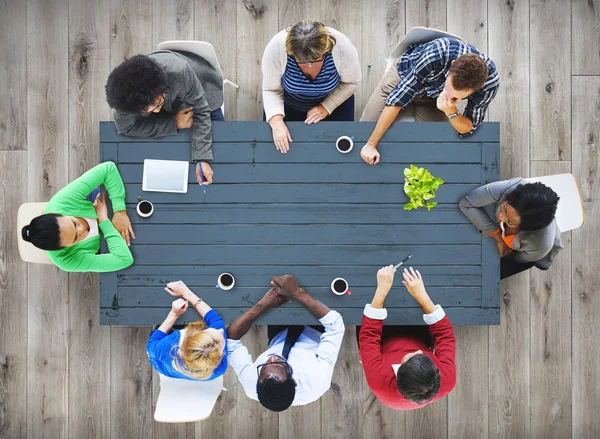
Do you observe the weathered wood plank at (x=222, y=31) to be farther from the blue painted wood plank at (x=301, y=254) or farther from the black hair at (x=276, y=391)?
the black hair at (x=276, y=391)

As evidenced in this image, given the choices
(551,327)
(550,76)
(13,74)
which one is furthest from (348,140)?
(13,74)

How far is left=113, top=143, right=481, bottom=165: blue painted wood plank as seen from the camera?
1937 millimetres

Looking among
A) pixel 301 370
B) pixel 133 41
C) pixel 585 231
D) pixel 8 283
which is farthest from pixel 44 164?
pixel 585 231

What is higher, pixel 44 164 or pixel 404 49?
pixel 404 49

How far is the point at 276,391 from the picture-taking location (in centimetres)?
168

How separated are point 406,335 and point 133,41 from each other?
2.19 meters

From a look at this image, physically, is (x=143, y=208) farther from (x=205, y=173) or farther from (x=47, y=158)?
(x=47, y=158)

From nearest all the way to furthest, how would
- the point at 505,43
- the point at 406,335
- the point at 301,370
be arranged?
the point at 301,370
the point at 406,335
the point at 505,43

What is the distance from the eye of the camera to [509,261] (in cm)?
212

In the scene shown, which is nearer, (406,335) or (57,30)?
(406,335)

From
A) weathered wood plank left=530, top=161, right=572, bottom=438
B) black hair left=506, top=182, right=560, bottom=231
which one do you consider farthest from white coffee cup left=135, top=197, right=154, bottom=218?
weathered wood plank left=530, top=161, right=572, bottom=438

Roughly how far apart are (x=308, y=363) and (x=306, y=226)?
1.95 feet

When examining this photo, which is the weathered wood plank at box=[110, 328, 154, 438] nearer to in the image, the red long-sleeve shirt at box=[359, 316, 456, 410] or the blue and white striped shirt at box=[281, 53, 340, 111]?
the red long-sleeve shirt at box=[359, 316, 456, 410]

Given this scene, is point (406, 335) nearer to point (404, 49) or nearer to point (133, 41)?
point (404, 49)
